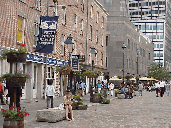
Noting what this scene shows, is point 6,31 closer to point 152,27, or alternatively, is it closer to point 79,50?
point 79,50

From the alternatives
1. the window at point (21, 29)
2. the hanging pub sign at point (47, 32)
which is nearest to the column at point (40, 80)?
the window at point (21, 29)

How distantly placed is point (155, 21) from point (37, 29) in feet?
391

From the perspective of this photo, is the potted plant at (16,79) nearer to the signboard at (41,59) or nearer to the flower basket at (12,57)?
the flower basket at (12,57)

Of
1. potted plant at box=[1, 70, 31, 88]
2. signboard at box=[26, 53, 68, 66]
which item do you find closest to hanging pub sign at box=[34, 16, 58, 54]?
signboard at box=[26, 53, 68, 66]

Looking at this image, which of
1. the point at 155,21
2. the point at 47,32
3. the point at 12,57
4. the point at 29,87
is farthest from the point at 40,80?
the point at 155,21

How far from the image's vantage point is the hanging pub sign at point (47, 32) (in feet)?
68.0

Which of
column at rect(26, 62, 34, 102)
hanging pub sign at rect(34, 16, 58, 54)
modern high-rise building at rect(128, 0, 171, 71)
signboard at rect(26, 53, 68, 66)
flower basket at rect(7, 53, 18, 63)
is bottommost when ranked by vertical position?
column at rect(26, 62, 34, 102)

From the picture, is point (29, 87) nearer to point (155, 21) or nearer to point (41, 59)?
point (41, 59)

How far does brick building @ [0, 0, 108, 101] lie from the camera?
23.8 m

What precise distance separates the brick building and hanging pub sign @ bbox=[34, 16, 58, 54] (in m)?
1.81

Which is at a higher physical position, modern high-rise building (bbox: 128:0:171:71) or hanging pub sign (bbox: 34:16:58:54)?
modern high-rise building (bbox: 128:0:171:71)

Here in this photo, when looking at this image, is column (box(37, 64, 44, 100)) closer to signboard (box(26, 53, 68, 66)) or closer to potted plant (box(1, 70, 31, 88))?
signboard (box(26, 53, 68, 66))

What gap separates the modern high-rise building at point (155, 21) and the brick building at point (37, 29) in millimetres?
93947

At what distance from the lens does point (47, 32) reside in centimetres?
2105
